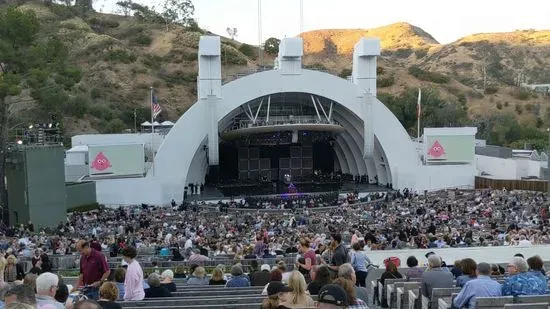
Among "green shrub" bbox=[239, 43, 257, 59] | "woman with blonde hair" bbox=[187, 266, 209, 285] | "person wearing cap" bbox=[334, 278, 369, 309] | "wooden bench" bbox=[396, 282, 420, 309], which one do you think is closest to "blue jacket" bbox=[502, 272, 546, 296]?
"wooden bench" bbox=[396, 282, 420, 309]

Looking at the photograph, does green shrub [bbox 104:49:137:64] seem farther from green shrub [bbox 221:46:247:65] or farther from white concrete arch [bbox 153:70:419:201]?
white concrete arch [bbox 153:70:419:201]

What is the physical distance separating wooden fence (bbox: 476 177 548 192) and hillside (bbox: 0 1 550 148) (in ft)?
110

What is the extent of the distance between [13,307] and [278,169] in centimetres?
4269

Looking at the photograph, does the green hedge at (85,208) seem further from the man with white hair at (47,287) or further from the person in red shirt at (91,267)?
the man with white hair at (47,287)

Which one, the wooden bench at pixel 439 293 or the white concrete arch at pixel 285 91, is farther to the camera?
the white concrete arch at pixel 285 91

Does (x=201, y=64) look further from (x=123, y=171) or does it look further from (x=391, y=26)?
(x=391, y=26)

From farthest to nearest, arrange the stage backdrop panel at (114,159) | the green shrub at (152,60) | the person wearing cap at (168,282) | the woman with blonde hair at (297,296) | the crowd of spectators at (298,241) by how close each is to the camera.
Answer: the green shrub at (152,60)
the stage backdrop panel at (114,159)
the person wearing cap at (168,282)
the crowd of spectators at (298,241)
the woman with blonde hair at (297,296)

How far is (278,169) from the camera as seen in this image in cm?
4622

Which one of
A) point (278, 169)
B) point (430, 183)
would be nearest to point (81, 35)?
point (278, 169)

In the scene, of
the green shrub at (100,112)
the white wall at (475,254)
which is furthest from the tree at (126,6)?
the white wall at (475,254)

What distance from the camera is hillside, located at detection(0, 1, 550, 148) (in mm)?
74500

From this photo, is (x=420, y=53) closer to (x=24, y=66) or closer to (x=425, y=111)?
(x=425, y=111)

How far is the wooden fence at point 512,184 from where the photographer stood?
36.3 metres

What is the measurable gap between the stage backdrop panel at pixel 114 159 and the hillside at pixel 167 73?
50.2 feet
